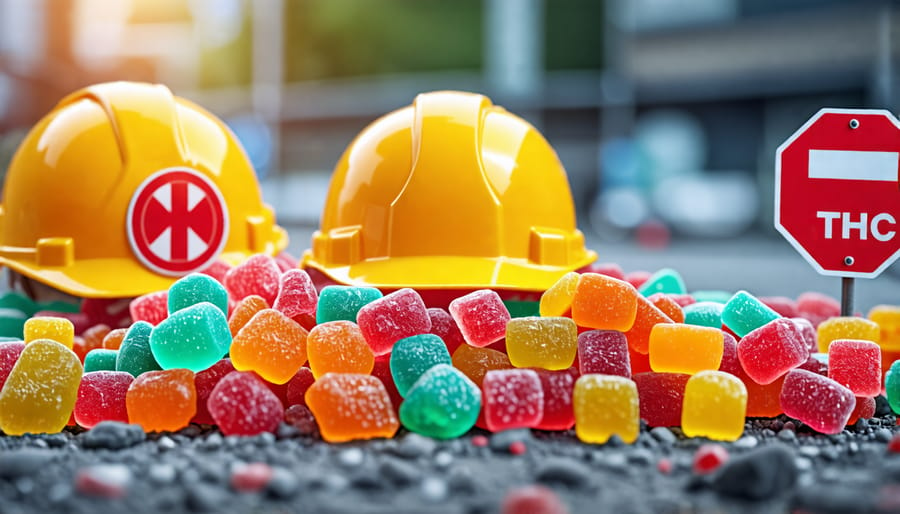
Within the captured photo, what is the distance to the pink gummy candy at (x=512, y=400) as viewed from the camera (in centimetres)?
222

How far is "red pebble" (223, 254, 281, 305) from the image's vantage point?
9.89ft

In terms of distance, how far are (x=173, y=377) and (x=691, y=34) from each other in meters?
13.4

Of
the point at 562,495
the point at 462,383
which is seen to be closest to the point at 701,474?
the point at 562,495

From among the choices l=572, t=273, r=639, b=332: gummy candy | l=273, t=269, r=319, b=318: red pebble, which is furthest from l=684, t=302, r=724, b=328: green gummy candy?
l=273, t=269, r=319, b=318: red pebble

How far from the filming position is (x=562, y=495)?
1.79 m

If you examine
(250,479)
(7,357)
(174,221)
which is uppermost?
(174,221)

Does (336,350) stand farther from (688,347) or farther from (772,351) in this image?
(772,351)

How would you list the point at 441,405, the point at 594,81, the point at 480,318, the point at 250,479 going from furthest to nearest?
the point at 594,81 < the point at 480,318 < the point at 441,405 < the point at 250,479

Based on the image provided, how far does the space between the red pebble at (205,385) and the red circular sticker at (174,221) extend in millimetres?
1012

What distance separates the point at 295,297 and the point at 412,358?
532 mm

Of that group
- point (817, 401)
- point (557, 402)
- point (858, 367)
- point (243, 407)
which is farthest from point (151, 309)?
point (858, 367)

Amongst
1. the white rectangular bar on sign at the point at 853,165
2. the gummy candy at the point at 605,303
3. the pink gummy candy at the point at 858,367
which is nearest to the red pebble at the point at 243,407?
the gummy candy at the point at 605,303

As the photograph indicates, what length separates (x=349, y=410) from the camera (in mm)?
2178

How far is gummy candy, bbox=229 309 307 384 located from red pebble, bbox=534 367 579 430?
2.31 feet
